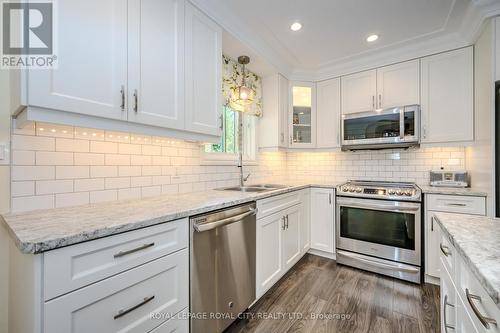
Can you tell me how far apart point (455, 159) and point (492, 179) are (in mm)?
888

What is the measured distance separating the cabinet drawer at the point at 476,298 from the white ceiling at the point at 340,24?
6.56ft

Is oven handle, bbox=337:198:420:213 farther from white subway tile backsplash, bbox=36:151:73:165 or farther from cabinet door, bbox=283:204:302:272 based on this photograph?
white subway tile backsplash, bbox=36:151:73:165

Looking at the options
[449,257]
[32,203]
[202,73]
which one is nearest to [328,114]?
[202,73]

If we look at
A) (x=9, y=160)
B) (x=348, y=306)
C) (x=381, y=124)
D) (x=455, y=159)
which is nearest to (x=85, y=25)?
(x=9, y=160)

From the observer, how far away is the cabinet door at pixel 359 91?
2762 mm

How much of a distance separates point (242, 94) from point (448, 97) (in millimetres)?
2167

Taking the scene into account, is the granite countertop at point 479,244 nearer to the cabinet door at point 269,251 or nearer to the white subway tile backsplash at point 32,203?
the cabinet door at point 269,251

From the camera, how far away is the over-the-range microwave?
2449mm

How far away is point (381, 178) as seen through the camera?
9.71 feet

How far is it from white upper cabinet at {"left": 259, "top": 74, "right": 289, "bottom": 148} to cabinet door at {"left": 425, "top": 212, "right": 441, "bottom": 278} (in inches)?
68.4

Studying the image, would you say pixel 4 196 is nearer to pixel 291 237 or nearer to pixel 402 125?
pixel 291 237

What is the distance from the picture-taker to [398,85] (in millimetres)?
2611

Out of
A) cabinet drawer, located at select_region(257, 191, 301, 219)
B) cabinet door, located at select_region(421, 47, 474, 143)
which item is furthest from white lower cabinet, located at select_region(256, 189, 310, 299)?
cabinet door, located at select_region(421, 47, 474, 143)

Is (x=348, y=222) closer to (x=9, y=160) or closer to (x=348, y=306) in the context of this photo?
(x=348, y=306)
